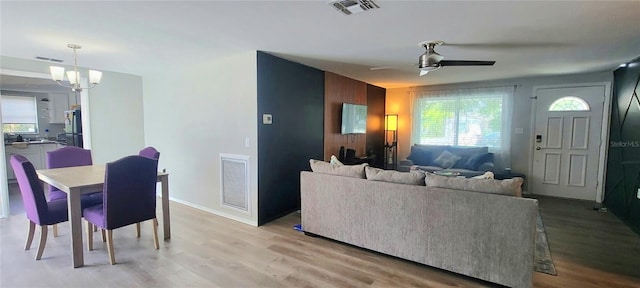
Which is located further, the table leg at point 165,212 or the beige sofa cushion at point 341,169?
the table leg at point 165,212

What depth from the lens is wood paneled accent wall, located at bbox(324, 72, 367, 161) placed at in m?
4.97

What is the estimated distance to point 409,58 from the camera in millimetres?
3859

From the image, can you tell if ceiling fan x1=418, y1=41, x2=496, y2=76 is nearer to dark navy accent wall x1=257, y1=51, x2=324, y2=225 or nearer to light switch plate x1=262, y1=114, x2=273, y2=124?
dark navy accent wall x1=257, y1=51, x2=324, y2=225

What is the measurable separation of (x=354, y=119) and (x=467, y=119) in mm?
2366

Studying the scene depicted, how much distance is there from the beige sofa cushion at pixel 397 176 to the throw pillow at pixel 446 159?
10.7 feet

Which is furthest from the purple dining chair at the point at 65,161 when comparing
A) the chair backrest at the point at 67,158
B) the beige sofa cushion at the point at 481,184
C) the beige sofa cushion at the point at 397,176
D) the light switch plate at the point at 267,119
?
the beige sofa cushion at the point at 481,184

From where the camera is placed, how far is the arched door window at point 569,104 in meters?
4.98

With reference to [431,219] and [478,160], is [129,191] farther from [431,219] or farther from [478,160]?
[478,160]

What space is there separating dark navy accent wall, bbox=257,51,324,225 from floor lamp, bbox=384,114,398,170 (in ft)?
8.24

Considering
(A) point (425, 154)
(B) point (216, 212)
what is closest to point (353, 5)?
(B) point (216, 212)

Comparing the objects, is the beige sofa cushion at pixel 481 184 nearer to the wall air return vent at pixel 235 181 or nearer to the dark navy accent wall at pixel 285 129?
the dark navy accent wall at pixel 285 129

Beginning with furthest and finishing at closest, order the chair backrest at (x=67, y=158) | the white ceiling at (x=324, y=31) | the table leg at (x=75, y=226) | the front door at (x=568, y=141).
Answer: the front door at (x=568, y=141) → the chair backrest at (x=67, y=158) → the table leg at (x=75, y=226) → the white ceiling at (x=324, y=31)

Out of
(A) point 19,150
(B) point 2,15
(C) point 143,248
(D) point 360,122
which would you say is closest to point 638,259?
(D) point 360,122

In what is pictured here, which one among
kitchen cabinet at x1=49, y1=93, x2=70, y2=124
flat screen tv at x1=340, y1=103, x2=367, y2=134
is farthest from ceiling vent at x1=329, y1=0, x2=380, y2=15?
kitchen cabinet at x1=49, y1=93, x2=70, y2=124
